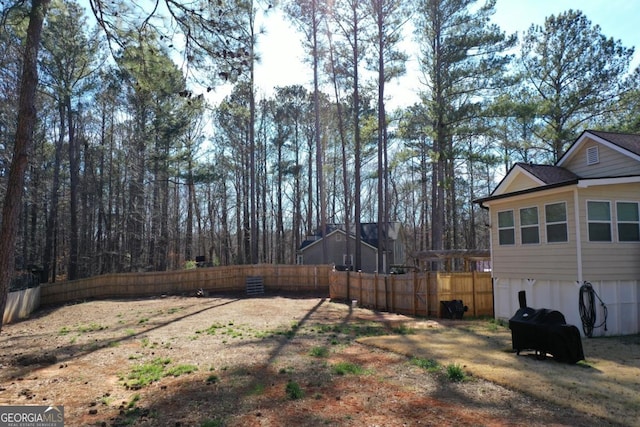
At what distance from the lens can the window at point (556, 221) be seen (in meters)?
10.7

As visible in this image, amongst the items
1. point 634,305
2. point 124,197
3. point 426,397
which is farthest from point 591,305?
point 124,197

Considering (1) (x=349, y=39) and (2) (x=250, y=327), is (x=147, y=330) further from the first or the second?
(1) (x=349, y=39)

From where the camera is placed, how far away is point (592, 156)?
12055 mm

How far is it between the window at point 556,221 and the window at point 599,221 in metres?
0.54

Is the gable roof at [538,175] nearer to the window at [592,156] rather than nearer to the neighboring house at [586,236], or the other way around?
the neighboring house at [586,236]

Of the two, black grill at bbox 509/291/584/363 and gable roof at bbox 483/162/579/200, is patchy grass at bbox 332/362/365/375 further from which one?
gable roof at bbox 483/162/579/200

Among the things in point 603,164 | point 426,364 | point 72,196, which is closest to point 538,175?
point 603,164

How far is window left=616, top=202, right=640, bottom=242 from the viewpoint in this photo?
10.7 metres

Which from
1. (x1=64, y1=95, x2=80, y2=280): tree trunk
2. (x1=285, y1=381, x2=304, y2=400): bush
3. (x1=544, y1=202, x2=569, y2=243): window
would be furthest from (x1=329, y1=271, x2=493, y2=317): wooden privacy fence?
(x1=64, y1=95, x2=80, y2=280): tree trunk

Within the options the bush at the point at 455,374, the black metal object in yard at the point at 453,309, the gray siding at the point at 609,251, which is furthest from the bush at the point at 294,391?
the black metal object in yard at the point at 453,309

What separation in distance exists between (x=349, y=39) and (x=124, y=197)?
59.9ft

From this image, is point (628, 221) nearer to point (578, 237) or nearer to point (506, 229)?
point (578, 237)

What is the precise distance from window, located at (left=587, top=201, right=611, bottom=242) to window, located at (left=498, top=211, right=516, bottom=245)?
217 cm

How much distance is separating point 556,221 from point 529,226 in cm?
89
